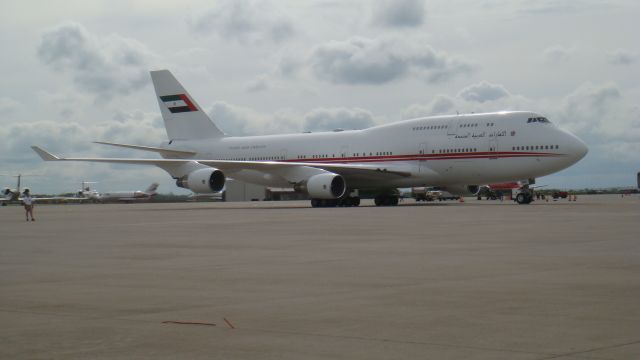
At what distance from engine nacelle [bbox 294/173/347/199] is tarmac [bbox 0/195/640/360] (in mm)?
24564

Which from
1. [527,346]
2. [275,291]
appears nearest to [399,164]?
[275,291]

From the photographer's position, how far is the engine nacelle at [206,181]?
43.8 metres

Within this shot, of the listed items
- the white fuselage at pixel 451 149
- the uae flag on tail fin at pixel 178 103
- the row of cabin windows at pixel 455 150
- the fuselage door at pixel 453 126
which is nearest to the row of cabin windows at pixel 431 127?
the white fuselage at pixel 451 149

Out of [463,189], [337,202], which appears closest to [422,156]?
[337,202]

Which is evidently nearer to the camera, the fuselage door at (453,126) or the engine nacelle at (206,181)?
the fuselage door at (453,126)

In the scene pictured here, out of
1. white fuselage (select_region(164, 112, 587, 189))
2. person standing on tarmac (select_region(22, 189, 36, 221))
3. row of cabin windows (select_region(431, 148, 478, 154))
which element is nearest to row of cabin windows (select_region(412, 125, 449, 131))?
white fuselage (select_region(164, 112, 587, 189))

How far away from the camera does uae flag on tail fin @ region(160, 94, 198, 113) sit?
181ft

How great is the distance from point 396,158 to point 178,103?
1741 cm

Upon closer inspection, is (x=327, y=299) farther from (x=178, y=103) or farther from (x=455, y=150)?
(x=178, y=103)

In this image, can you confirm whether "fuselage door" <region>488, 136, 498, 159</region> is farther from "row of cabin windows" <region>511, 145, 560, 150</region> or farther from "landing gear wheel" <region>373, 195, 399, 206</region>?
"landing gear wheel" <region>373, 195, 399, 206</region>

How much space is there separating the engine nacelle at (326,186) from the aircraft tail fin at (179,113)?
1449cm

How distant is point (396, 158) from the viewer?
4394 centimetres

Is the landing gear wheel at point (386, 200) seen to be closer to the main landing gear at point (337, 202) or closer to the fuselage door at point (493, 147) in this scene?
the main landing gear at point (337, 202)

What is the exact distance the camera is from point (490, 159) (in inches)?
1608
